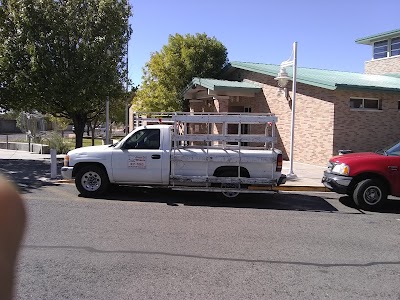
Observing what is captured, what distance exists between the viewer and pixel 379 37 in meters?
25.8

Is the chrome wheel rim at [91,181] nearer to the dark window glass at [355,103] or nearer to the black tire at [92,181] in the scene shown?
the black tire at [92,181]

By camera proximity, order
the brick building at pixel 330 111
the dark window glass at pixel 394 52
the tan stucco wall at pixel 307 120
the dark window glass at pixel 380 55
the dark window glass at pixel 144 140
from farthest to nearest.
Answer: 1. the dark window glass at pixel 380 55
2. the dark window glass at pixel 394 52
3. the tan stucco wall at pixel 307 120
4. the brick building at pixel 330 111
5. the dark window glass at pixel 144 140

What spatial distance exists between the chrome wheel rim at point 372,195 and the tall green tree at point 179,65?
16499 mm

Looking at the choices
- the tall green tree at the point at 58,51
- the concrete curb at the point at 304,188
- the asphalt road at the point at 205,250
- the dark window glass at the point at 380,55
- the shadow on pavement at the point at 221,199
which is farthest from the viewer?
the dark window glass at the point at 380,55

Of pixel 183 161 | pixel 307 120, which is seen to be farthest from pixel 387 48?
pixel 183 161

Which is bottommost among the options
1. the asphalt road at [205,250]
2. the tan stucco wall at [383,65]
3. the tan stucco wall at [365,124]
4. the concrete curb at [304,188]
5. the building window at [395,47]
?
the asphalt road at [205,250]

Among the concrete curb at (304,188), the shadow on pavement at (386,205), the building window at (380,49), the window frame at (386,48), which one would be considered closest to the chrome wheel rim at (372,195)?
the shadow on pavement at (386,205)

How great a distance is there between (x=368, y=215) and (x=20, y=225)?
27.5ft

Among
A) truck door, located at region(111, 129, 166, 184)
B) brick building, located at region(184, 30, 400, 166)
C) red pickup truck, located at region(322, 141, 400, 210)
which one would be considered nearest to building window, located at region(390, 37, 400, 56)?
brick building, located at region(184, 30, 400, 166)

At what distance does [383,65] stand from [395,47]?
1.32 meters

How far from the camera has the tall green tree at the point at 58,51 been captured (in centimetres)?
1591

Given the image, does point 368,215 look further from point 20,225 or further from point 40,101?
point 40,101

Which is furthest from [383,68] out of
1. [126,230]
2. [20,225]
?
[20,225]

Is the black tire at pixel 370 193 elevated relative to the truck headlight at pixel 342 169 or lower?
lower
